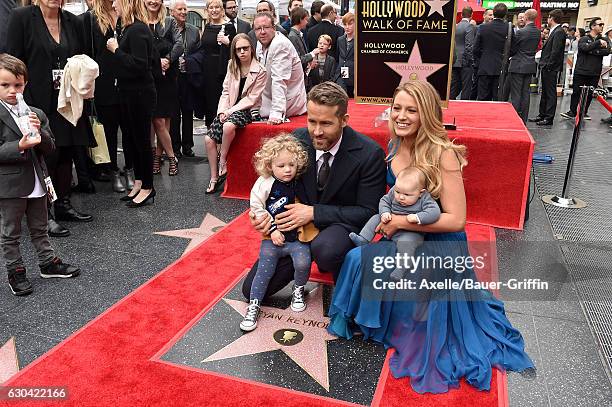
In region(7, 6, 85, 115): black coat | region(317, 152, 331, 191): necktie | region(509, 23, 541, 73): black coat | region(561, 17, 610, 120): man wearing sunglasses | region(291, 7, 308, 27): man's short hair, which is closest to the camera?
region(317, 152, 331, 191): necktie

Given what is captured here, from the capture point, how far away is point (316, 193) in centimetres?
283

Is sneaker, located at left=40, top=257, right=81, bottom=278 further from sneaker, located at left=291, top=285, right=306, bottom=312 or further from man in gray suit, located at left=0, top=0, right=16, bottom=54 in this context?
man in gray suit, located at left=0, top=0, right=16, bottom=54

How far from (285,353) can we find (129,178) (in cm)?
324

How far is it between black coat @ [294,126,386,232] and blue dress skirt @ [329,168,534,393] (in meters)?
0.28

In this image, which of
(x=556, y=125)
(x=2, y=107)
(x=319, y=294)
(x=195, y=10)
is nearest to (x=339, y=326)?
(x=319, y=294)

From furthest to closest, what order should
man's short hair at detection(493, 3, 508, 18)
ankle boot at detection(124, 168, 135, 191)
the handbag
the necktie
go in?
1. man's short hair at detection(493, 3, 508, 18)
2. ankle boot at detection(124, 168, 135, 191)
3. the handbag
4. the necktie

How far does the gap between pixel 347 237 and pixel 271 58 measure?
2.77 m

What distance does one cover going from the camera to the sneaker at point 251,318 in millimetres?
2664

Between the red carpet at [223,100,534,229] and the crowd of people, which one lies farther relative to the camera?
the crowd of people

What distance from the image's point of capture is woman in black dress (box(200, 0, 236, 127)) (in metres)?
5.80

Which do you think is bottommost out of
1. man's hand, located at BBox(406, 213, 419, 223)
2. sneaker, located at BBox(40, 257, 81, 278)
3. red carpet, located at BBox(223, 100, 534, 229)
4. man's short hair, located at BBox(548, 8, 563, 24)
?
sneaker, located at BBox(40, 257, 81, 278)

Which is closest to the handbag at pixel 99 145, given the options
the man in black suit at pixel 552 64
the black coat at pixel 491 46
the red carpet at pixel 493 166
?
the red carpet at pixel 493 166

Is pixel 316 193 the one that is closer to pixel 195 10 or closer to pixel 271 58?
pixel 271 58

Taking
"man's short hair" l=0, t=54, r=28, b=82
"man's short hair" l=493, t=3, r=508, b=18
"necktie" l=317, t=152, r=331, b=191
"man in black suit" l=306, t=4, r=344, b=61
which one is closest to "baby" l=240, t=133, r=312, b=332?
"necktie" l=317, t=152, r=331, b=191
